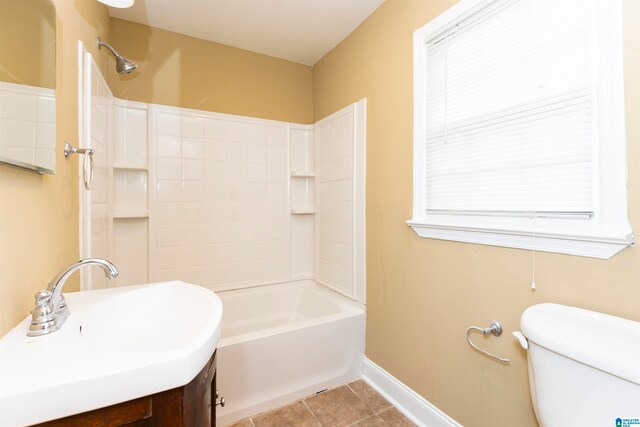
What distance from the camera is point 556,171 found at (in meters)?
1.10

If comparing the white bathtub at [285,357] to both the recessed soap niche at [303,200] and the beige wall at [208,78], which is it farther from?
the beige wall at [208,78]

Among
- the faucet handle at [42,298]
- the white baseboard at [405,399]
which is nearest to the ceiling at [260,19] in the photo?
the faucet handle at [42,298]

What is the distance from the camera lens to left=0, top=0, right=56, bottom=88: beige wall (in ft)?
2.33

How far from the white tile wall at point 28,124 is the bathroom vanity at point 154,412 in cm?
61

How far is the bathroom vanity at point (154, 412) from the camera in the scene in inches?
21.7

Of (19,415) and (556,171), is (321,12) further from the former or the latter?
(19,415)

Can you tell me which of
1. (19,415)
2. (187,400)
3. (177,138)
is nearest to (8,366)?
(19,415)

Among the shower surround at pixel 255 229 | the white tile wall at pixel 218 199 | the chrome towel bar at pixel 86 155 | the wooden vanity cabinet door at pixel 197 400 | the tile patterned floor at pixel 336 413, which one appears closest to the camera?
the wooden vanity cabinet door at pixel 197 400

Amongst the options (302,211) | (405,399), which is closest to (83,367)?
(405,399)

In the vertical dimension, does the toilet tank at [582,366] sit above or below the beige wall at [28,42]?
below

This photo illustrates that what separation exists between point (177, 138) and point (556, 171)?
234 centimetres

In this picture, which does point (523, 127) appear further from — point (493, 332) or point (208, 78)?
point (208, 78)

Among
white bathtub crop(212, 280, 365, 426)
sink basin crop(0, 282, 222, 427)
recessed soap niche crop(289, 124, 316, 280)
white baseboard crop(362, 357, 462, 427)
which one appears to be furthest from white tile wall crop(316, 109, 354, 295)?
sink basin crop(0, 282, 222, 427)

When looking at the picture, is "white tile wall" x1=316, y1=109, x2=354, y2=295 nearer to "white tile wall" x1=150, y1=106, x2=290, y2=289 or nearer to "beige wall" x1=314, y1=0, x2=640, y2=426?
"beige wall" x1=314, y1=0, x2=640, y2=426
